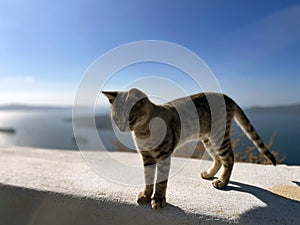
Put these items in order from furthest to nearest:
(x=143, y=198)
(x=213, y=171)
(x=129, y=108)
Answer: (x=213, y=171) < (x=143, y=198) < (x=129, y=108)

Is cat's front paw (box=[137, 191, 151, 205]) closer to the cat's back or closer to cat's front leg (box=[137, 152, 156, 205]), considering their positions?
cat's front leg (box=[137, 152, 156, 205])

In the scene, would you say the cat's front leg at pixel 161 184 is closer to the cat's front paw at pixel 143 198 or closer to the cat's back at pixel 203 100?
the cat's front paw at pixel 143 198

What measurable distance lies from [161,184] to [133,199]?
23 centimetres

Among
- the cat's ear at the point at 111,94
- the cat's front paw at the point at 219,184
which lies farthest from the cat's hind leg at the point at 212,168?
the cat's ear at the point at 111,94

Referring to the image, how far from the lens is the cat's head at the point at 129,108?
129 centimetres

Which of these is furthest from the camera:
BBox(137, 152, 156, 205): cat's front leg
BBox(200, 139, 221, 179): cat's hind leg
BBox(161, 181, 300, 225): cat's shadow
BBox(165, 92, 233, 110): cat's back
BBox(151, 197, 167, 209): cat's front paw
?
BBox(200, 139, 221, 179): cat's hind leg

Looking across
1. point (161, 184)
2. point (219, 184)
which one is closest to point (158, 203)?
point (161, 184)

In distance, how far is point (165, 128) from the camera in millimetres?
1446

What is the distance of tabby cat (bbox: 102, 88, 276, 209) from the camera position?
132cm

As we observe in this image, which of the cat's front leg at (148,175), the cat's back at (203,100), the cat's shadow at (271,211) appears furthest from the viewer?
the cat's back at (203,100)

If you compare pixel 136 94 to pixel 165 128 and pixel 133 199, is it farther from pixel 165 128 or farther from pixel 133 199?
pixel 133 199

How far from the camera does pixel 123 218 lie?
1409mm

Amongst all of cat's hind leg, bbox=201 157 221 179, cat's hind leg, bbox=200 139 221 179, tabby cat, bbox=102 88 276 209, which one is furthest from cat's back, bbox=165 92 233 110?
cat's hind leg, bbox=201 157 221 179

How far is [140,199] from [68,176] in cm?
80
